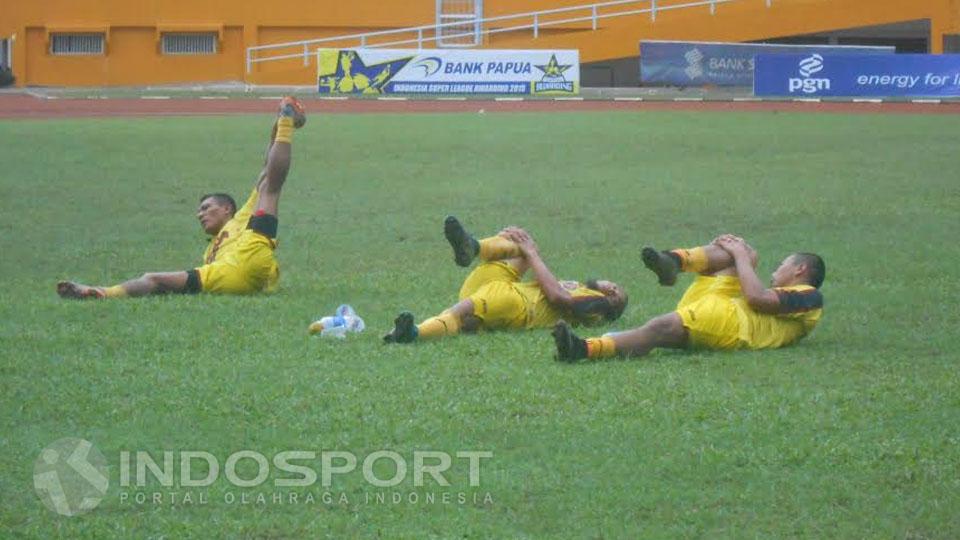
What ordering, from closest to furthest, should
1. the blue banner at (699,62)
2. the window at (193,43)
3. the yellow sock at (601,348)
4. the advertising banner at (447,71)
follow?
the yellow sock at (601,348), the advertising banner at (447,71), the blue banner at (699,62), the window at (193,43)

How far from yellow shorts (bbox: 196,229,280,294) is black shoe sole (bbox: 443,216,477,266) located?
Answer: 2555 mm

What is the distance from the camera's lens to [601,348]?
1021cm

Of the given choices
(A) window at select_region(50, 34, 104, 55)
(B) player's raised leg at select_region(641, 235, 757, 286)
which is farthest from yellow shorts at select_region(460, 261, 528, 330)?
(A) window at select_region(50, 34, 104, 55)

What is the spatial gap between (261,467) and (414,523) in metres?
0.97

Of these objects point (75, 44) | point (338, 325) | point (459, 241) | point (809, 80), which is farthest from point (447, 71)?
point (459, 241)

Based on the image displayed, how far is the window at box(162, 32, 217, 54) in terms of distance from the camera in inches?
2315

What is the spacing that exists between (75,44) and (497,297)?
49440mm

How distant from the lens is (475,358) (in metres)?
10.3

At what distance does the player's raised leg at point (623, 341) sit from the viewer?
10.1 metres

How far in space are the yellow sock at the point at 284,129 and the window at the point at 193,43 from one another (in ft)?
152

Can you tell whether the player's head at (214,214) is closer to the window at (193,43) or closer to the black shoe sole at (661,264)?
the black shoe sole at (661,264)

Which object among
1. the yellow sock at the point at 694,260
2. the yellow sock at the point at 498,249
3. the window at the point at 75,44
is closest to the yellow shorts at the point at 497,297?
the yellow sock at the point at 498,249

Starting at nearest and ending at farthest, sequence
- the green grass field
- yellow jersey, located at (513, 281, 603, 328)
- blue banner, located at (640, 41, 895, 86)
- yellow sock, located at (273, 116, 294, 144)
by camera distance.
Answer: the green grass field → yellow jersey, located at (513, 281, 603, 328) → yellow sock, located at (273, 116, 294, 144) → blue banner, located at (640, 41, 895, 86)

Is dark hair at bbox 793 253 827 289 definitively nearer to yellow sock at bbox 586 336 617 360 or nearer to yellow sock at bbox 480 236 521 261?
yellow sock at bbox 586 336 617 360
